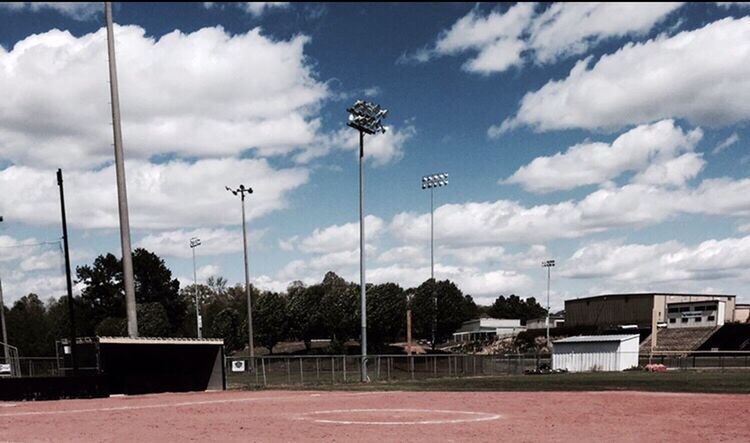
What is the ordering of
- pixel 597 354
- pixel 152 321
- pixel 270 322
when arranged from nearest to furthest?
pixel 597 354 → pixel 152 321 → pixel 270 322

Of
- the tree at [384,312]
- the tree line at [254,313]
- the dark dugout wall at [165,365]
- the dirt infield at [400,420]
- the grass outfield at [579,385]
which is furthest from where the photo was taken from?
the tree at [384,312]

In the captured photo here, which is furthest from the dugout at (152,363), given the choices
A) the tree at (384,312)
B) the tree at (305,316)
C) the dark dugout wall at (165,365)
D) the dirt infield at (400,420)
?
the tree at (305,316)

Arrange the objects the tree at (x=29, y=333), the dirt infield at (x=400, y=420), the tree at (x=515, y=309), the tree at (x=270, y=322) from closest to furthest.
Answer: the dirt infield at (x=400, y=420) → the tree at (x=29, y=333) → the tree at (x=270, y=322) → the tree at (x=515, y=309)

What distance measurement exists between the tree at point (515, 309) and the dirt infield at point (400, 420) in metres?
147

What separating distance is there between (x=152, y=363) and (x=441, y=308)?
68.3m

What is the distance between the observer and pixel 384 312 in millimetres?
99750

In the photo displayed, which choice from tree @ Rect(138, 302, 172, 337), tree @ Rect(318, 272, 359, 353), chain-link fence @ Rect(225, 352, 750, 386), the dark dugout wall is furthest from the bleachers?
tree @ Rect(138, 302, 172, 337)

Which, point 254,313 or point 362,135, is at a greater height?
point 362,135

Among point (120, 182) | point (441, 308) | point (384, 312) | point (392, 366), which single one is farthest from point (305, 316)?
point (120, 182)

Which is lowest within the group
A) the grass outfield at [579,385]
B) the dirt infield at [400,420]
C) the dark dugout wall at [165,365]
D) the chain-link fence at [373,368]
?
the chain-link fence at [373,368]

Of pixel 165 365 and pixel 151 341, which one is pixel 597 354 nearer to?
pixel 165 365

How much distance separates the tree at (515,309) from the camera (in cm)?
16800

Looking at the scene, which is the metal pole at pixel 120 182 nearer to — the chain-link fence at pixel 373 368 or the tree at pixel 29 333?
the chain-link fence at pixel 373 368

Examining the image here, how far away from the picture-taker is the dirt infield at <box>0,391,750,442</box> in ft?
43.9
